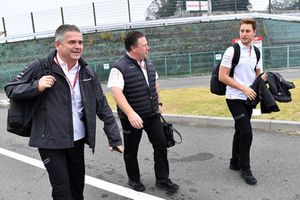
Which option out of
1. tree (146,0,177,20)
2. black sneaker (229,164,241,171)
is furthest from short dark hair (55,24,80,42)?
tree (146,0,177,20)

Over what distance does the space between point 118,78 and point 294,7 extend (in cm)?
4101

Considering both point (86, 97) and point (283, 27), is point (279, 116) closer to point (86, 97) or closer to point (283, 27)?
point (86, 97)

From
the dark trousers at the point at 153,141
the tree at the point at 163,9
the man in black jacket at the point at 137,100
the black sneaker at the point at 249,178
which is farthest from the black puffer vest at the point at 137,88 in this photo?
the tree at the point at 163,9

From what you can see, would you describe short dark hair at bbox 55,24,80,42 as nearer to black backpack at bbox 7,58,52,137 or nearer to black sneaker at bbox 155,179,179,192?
black backpack at bbox 7,58,52,137

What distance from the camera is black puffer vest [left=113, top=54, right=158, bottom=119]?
3.80m

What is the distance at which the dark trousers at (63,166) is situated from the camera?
9.30ft

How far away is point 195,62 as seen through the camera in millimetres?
22781

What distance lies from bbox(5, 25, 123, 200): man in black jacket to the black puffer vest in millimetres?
782

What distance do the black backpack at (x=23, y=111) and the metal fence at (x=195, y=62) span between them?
19809 millimetres

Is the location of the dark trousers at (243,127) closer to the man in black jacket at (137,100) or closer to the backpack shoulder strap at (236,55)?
the backpack shoulder strap at (236,55)

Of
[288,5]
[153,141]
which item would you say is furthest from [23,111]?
[288,5]

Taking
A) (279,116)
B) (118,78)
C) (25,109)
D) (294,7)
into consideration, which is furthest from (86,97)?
Result: (294,7)

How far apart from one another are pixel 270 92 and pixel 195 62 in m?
19.0

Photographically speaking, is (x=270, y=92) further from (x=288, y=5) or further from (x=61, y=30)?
(x=288, y=5)
